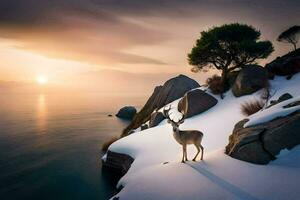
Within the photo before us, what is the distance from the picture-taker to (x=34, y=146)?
176 ft

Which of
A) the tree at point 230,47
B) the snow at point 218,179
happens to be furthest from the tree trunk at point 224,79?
the snow at point 218,179

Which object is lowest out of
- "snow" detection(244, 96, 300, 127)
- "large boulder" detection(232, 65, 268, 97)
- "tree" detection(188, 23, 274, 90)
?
"snow" detection(244, 96, 300, 127)

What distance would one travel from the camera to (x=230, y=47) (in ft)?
140

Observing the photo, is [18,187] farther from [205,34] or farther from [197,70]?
[205,34]

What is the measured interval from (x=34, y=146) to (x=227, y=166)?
47.0 metres

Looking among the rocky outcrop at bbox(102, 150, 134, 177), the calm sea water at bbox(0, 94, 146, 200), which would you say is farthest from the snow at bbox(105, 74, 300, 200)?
the calm sea water at bbox(0, 94, 146, 200)

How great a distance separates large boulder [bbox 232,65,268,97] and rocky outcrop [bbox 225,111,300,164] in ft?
51.2

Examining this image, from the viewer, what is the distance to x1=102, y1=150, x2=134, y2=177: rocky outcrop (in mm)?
28505

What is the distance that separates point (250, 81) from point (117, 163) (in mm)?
17857

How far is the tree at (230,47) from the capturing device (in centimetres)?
4156

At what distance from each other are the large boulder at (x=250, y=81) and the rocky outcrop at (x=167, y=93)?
64.3 ft

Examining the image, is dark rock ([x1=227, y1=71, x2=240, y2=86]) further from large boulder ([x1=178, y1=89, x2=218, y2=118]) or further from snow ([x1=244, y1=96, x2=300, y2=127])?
snow ([x1=244, y1=96, x2=300, y2=127])

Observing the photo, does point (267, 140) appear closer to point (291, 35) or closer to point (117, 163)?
point (117, 163)

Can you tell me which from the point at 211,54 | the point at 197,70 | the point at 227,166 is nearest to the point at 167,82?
the point at 197,70
